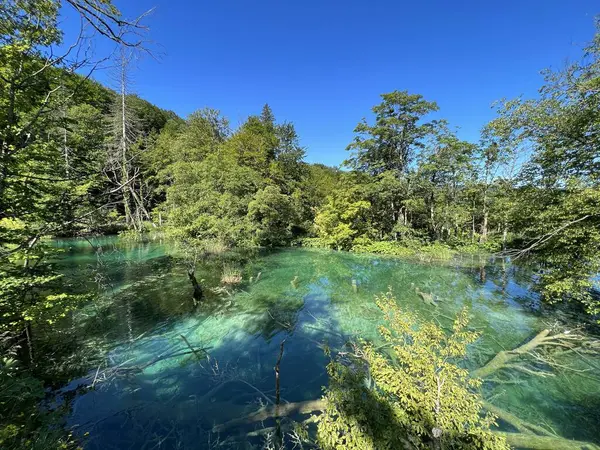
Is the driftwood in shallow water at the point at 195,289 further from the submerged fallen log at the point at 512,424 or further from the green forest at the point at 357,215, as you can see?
the submerged fallen log at the point at 512,424

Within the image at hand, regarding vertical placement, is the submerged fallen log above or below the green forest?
below

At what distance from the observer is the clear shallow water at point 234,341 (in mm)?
4324

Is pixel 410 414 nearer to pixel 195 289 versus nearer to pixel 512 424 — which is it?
pixel 512 424

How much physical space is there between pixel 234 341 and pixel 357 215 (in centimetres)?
1596

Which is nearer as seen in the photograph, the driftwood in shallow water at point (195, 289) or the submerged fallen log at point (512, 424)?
the submerged fallen log at point (512, 424)

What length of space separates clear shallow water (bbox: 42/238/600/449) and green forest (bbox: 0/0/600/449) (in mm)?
672

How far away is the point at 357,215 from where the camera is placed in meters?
20.7

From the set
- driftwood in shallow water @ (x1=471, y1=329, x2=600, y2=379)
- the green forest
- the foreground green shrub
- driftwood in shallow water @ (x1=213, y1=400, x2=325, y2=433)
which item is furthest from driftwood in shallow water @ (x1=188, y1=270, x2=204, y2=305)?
driftwood in shallow water @ (x1=471, y1=329, x2=600, y2=379)

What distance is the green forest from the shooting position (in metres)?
2.40

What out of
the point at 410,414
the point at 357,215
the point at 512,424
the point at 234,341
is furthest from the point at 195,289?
the point at 357,215

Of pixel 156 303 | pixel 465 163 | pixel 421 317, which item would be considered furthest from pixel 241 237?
pixel 465 163

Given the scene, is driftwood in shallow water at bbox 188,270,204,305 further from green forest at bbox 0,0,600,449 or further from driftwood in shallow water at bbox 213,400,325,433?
driftwood in shallow water at bbox 213,400,325,433

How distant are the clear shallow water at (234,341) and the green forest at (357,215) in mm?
672

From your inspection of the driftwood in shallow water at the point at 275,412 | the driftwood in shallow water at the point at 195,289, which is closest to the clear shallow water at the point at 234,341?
the driftwood in shallow water at the point at 275,412
